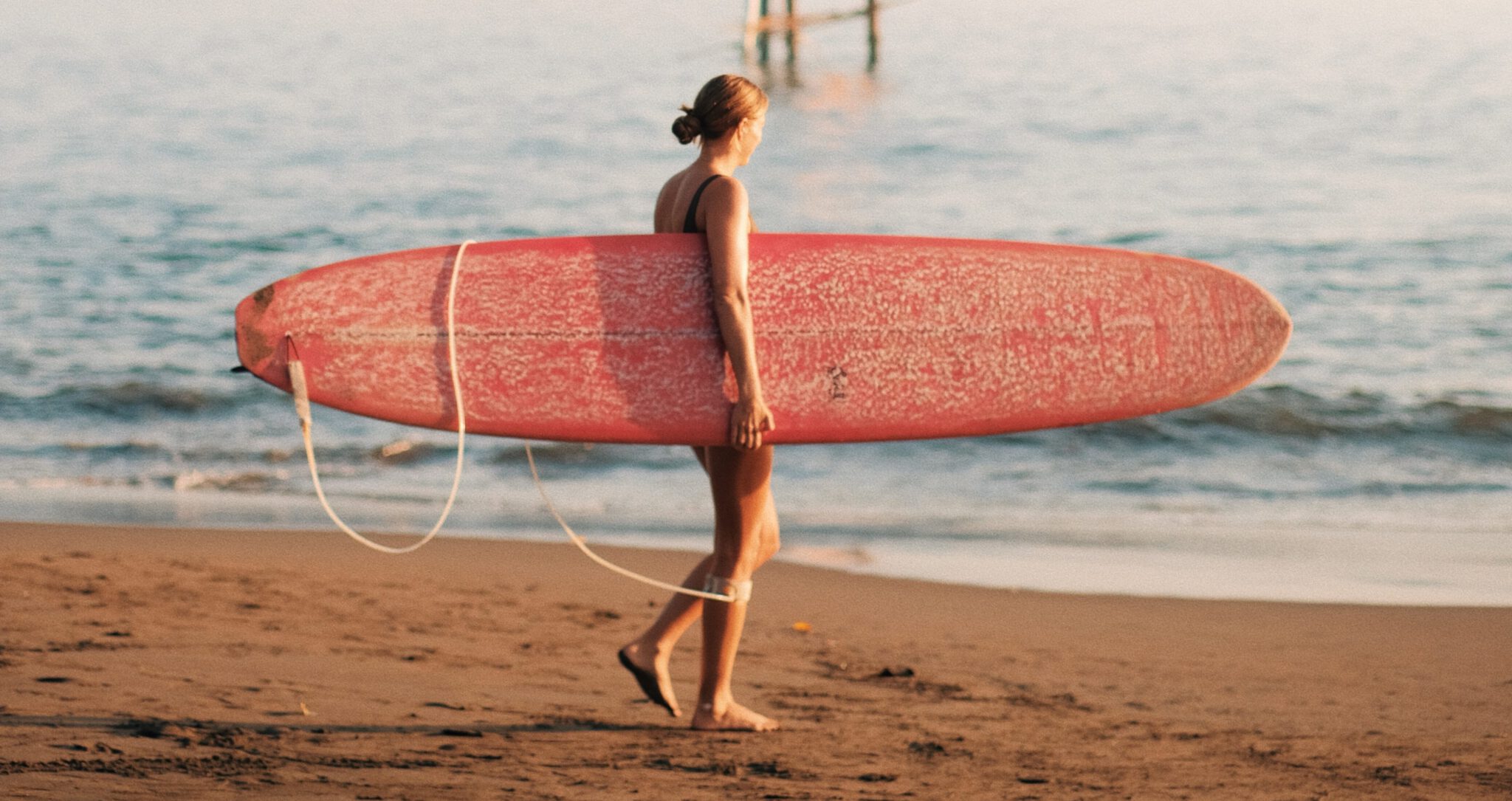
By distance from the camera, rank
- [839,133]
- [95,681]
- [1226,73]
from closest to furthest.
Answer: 1. [95,681]
2. [839,133]
3. [1226,73]

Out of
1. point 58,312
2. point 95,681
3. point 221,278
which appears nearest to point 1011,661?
point 95,681

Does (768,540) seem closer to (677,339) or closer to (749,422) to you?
(749,422)

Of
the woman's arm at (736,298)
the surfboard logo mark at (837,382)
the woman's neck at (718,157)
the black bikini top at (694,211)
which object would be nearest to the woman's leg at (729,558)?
the woman's arm at (736,298)

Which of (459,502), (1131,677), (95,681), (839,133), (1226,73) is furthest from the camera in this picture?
(1226,73)

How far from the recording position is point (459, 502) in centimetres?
660

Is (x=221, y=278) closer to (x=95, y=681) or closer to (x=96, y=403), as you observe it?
(x=96, y=403)

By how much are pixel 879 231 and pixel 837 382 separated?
40.4 ft

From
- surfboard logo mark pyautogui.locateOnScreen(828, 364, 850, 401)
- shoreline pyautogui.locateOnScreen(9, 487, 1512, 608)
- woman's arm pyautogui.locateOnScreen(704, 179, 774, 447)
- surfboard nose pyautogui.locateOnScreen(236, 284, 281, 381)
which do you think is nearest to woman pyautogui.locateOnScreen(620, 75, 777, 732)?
woman's arm pyautogui.locateOnScreen(704, 179, 774, 447)

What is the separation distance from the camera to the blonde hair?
123 inches

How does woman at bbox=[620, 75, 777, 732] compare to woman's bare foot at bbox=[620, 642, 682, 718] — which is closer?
woman at bbox=[620, 75, 777, 732]

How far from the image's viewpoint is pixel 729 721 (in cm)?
343

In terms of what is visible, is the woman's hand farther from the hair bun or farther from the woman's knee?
the hair bun

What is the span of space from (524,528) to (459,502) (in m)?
0.71

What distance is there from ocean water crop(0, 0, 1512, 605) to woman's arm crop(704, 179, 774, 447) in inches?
87.0
